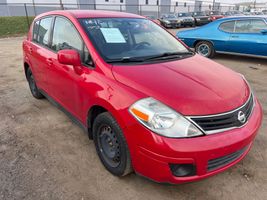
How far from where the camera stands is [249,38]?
7.40m

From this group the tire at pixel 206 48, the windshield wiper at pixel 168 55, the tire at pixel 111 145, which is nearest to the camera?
the tire at pixel 111 145

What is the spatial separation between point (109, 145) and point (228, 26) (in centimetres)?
695

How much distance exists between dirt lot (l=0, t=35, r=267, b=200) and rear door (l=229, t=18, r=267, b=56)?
13.3ft

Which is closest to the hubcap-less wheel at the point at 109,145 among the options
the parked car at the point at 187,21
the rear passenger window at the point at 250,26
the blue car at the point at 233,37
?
the blue car at the point at 233,37

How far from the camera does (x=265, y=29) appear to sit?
720 centimetres

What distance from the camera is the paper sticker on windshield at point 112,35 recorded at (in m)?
2.86

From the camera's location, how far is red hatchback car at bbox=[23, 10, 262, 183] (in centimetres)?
200

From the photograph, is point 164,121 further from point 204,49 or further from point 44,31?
point 204,49

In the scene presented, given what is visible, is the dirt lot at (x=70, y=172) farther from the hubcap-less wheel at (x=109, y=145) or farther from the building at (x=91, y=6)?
the building at (x=91, y=6)

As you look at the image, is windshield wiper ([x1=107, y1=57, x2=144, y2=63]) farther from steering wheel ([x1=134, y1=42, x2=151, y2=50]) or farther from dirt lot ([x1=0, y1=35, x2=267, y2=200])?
dirt lot ([x1=0, y1=35, x2=267, y2=200])

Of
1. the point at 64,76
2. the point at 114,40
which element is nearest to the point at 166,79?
the point at 114,40

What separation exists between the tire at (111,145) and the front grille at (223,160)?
0.73 meters

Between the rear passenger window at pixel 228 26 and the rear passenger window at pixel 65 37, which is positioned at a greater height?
the rear passenger window at pixel 65 37

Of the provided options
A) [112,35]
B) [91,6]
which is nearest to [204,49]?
[112,35]
